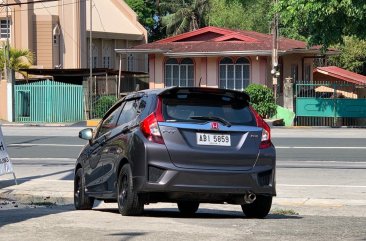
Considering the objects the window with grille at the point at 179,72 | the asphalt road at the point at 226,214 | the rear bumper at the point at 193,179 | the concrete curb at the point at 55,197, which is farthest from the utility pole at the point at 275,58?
the rear bumper at the point at 193,179

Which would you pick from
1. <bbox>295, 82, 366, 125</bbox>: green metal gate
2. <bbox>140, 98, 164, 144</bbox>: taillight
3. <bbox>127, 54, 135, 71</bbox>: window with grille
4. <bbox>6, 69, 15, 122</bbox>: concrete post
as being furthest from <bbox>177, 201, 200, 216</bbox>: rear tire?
<bbox>127, 54, 135, 71</bbox>: window with grille

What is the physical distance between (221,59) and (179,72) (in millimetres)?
2674

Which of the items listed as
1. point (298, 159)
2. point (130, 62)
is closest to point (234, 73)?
point (130, 62)

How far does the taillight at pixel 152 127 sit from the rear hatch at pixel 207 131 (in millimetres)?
48

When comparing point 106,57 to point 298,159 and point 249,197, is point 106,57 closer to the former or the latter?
point 298,159

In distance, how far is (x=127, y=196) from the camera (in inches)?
432

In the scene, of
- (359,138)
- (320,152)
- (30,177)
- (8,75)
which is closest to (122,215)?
(30,177)

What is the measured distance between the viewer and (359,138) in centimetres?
3222

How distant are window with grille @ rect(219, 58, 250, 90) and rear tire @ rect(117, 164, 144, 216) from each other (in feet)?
120

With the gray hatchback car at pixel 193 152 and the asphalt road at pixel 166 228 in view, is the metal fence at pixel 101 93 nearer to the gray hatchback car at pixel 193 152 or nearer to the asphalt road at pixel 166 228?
the gray hatchback car at pixel 193 152

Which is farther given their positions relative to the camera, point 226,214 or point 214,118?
point 226,214

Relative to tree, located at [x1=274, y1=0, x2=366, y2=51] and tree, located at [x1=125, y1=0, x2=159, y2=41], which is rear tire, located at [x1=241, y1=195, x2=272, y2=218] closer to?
tree, located at [x1=274, y1=0, x2=366, y2=51]

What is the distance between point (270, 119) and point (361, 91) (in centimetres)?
597

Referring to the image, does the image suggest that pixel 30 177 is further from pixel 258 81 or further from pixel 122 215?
pixel 258 81
